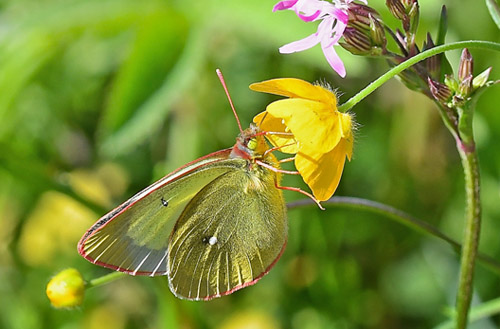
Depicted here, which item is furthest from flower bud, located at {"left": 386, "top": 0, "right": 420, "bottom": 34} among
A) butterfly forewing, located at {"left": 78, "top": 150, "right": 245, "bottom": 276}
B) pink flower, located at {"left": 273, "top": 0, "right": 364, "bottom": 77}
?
butterfly forewing, located at {"left": 78, "top": 150, "right": 245, "bottom": 276}

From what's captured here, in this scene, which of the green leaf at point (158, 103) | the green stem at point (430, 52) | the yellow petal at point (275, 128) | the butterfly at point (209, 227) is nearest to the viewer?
the green stem at point (430, 52)

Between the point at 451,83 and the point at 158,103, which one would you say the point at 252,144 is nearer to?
the point at 451,83

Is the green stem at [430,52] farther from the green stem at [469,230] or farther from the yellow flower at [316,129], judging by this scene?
the green stem at [469,230]

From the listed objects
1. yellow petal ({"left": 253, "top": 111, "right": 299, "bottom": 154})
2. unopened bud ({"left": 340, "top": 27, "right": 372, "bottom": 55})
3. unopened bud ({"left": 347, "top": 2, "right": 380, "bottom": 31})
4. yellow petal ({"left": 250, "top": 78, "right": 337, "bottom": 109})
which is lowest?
yellow petal ({"left": 253, "top": 111, "right": 299, "bottom": 154})

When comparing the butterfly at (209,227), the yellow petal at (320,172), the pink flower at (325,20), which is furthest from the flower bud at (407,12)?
the butterfly at (209,227)

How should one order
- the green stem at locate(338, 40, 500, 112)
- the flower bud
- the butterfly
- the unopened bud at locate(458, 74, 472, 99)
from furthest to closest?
the butterfly → the flower bud → the unopened bud at locate(458, 74, 472, 99) → the green stem at locate(338, 40, 500, 112)

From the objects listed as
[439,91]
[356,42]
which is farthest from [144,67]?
[439,91]

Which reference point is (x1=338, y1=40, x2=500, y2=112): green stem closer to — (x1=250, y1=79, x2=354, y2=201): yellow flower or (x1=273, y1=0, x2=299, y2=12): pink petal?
(x1=250, y1=79, x2=354, y2=201): yellow flower

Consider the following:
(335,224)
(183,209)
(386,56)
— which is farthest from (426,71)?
(335,224)
